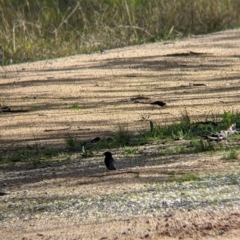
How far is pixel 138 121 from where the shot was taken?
25.8 feet

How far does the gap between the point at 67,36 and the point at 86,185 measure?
9394 mm

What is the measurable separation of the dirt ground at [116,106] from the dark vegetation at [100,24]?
2.81ft

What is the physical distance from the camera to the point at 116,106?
342 inches

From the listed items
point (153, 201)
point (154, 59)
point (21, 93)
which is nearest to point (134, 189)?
point (153, 201)

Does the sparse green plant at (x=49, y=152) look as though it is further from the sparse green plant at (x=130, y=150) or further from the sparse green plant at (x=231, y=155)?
the sparse green plant at (x=231, y=155)

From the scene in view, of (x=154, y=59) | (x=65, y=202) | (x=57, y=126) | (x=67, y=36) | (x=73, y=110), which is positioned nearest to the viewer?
(x=65, y=202)

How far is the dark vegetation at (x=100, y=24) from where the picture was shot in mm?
13742

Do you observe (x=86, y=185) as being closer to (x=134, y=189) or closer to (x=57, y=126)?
(x=134, y=189)

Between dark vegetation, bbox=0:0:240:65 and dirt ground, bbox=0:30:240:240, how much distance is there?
86cm

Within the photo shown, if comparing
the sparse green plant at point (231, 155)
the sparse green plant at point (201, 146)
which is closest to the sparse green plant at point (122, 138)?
the sparse green plant at point (201, 146)

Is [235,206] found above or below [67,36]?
below

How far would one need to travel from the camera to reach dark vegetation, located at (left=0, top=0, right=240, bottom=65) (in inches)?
541

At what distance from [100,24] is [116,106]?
644cm

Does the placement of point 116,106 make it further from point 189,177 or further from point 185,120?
point 189,177
